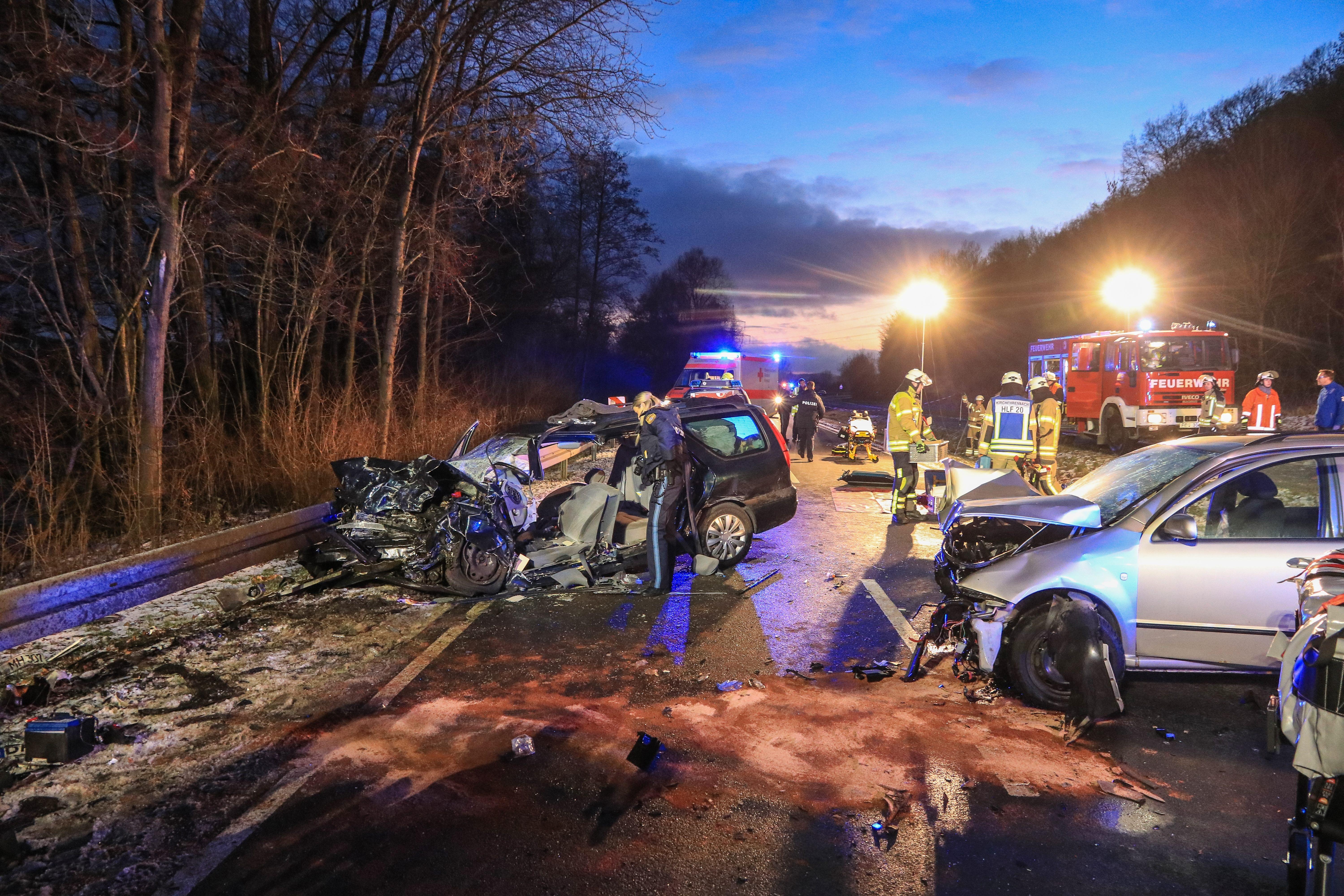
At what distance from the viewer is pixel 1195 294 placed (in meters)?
34.9

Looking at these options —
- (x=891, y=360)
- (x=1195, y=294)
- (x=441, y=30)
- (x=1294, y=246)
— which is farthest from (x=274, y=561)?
(x=891, y=360)

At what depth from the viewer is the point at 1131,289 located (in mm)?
32125

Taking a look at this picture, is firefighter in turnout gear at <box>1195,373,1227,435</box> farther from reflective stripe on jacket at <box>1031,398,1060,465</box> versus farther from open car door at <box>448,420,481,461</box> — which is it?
open car door at <box>448,420,481,461</box>

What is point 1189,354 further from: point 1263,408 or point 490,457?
point 490,457

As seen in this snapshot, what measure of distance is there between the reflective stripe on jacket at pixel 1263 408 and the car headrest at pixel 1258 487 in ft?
33.4

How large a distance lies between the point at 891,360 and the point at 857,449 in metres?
64.6

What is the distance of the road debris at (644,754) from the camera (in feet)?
12.4

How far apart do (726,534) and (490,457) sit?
243 centimetres

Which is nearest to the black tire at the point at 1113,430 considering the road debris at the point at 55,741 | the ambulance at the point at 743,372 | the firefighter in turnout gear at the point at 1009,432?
the ambulance at the point at 743,372

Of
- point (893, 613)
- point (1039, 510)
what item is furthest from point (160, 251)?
point (1039, 510)

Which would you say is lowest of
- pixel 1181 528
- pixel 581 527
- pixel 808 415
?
pixel 581 527

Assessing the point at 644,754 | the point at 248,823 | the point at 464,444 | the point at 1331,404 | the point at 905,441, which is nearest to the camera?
the point at 248,823

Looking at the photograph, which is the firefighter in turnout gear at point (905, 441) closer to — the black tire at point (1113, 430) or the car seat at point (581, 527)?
the car seat at point (581, 527)

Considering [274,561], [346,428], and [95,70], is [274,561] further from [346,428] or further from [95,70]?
[95,70]
